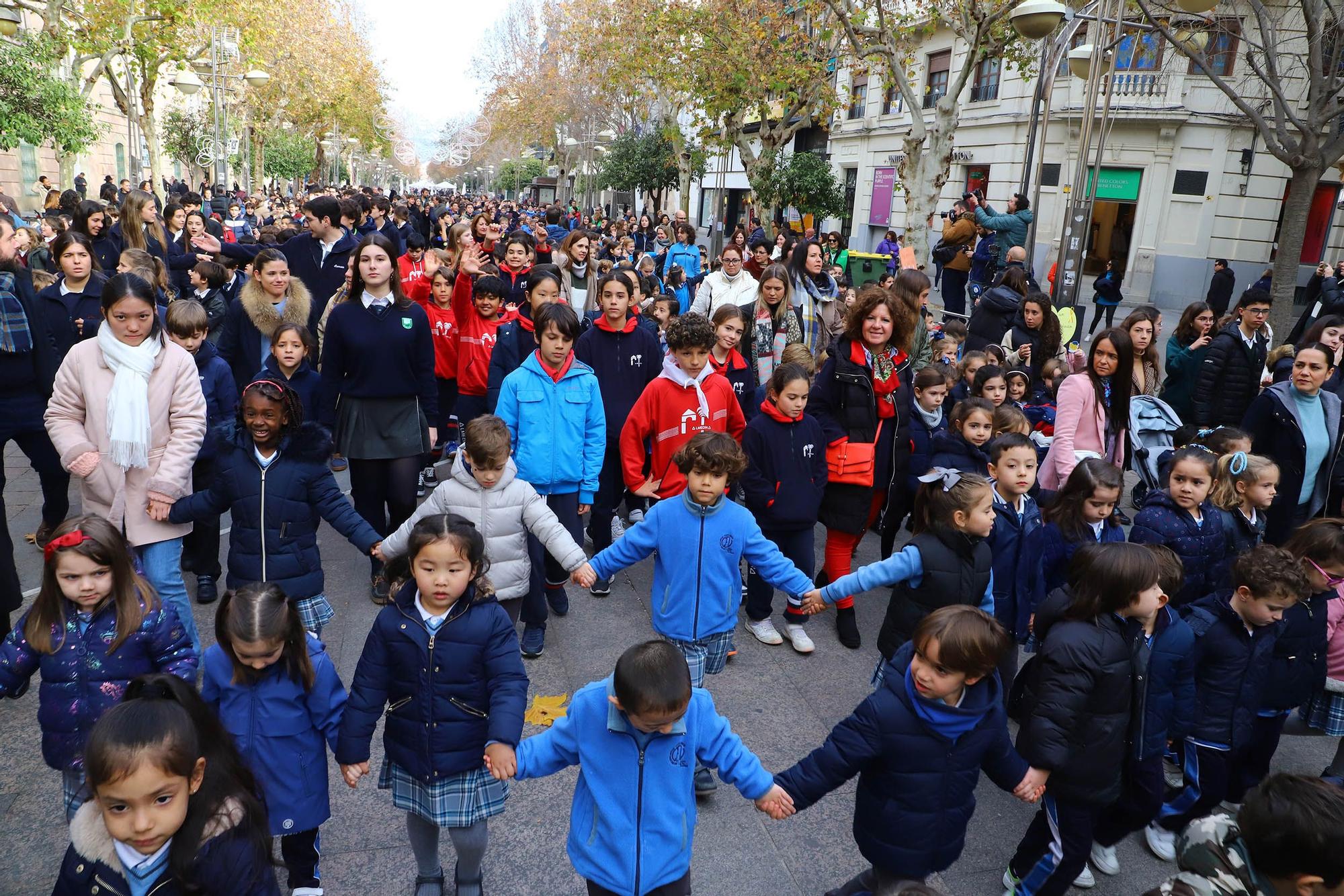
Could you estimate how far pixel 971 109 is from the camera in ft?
90.1

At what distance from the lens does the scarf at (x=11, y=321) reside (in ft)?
14.4

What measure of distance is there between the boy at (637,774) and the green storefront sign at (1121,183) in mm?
25844

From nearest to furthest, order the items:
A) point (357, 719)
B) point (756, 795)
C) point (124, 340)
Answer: point (756, 795)
point (357, 719)
point (124, 340)

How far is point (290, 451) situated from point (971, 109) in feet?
91.3

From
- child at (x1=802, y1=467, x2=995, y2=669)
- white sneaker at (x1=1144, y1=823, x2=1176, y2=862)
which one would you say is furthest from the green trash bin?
white sneaker at (x1=1144, y1=823, x2=1176, y2=862)

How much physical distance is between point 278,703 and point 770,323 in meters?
5.22

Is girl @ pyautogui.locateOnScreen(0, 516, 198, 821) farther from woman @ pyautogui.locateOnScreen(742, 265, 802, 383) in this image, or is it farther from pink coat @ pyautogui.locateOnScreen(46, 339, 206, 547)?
woman @ pyautogui.locateOnScreen(742, 265, 802, 383)

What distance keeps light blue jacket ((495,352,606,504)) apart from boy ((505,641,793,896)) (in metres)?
2.44

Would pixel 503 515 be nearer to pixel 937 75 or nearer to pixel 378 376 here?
pixel 378 376

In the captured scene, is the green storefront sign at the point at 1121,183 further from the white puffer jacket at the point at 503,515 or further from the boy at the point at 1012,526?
the white puffer jacket at the point at 503,515

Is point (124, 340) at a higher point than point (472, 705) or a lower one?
higher

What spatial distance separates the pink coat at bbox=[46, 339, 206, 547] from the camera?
4.11 metres

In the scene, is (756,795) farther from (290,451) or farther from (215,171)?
(215,171)

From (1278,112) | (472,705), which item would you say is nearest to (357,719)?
(472,705)
